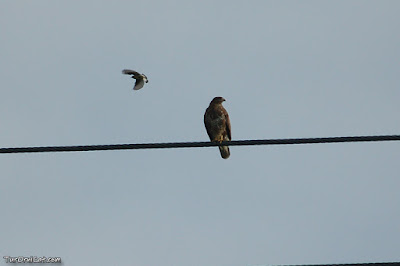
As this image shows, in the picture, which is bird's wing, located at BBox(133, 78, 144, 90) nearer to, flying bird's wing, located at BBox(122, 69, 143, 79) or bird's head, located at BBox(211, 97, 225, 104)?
flying bird's wing, located at BBox(122, 69, 143, 79)

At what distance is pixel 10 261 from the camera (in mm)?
8906

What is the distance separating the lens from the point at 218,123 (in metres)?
11.1

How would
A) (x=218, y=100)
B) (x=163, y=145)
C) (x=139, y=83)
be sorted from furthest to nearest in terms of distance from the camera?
(x=218, y=100) < (x=139, y=83) < (x=163, y=145)

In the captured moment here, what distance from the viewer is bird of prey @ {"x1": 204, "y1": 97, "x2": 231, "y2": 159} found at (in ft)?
36.4

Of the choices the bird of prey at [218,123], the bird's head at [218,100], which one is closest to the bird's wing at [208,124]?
the bird of prey at [218,123]

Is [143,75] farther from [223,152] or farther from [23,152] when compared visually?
[23,152]

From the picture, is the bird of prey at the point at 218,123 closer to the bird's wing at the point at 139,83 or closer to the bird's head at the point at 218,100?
the bird's head at the point at 218,100

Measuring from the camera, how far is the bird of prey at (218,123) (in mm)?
11086

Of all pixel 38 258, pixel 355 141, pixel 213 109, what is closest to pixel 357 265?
pixel 355 141

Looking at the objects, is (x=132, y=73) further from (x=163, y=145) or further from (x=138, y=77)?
(x=163, y=145)

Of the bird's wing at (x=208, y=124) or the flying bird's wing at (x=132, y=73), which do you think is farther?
the bird's wing at (x=208, y=124)

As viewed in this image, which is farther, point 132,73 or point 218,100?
point 218,100

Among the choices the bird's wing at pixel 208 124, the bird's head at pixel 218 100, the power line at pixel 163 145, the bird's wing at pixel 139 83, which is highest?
the bird's wing at pixel 139 83

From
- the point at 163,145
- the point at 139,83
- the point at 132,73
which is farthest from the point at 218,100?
the point at 163,145
